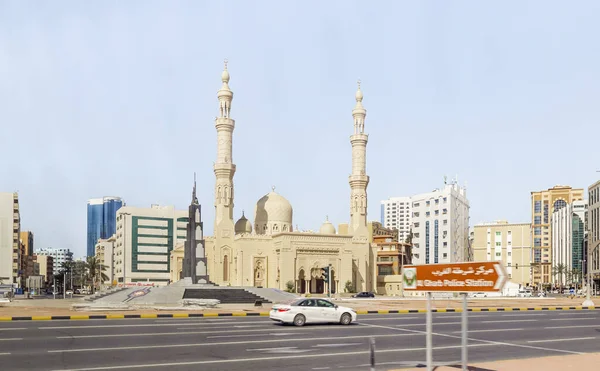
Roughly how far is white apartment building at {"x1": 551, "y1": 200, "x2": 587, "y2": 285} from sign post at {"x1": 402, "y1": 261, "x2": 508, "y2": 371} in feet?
463

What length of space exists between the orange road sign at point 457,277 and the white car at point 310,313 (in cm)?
1519

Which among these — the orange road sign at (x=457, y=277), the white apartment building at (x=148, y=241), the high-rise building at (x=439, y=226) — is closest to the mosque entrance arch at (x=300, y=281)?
the high-rise building at (x=439, y=226)

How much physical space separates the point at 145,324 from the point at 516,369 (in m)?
19.0

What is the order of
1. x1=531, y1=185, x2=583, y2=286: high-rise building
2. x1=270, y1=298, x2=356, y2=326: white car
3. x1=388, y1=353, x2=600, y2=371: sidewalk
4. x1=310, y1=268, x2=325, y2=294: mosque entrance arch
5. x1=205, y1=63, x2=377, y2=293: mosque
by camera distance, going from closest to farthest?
x1=388, y1=353, x2=600, y2=371: sidewalk
x1=270, y1=298, x2=356, y2=326: white car
x1=205, y1=63, x2=377, y2=293: mosque
x1=310, y1=268, x2=325, y2=294: mosque entrance arch
x1=531, y1=185, x2=583, y2=286: high-rise building

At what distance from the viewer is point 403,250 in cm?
12262

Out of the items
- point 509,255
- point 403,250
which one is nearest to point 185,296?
point 403,250

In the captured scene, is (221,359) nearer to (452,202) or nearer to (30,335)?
(30,335)

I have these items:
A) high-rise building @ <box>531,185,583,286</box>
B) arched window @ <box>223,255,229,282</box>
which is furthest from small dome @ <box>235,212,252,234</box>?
high-rise building @ <box>531,185,583,286</box>

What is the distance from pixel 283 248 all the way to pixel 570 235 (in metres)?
84.4

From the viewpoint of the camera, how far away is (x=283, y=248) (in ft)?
321

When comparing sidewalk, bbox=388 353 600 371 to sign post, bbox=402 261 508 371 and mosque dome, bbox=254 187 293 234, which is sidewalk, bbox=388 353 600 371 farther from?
mosque dome, bbox=254 187 293 234

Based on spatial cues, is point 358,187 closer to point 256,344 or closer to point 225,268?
point 225,268

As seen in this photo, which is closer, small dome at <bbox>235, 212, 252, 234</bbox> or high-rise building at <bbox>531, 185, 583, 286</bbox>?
small dome at <bbox>235, 212, 252, 234</bbox>

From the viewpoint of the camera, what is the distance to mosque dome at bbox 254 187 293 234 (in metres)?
109
